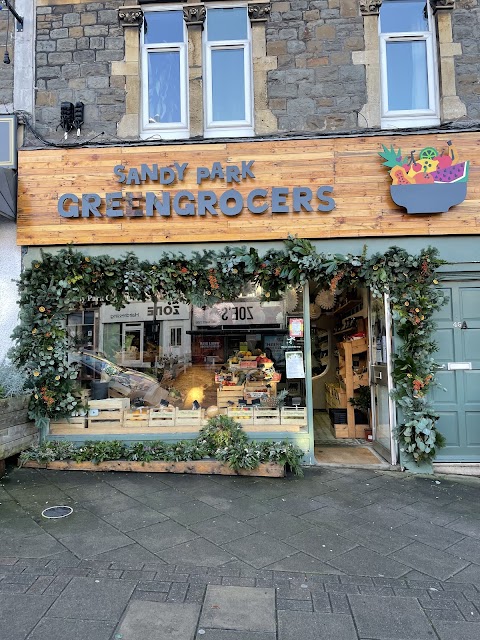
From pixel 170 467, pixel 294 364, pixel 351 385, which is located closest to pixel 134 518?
pixel 170 467

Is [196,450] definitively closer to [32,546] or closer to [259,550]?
[259,550]

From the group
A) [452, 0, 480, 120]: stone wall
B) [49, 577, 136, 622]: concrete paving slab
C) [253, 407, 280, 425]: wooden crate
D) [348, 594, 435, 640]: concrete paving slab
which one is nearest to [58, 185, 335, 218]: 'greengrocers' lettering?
[452, 0, 480, 120]: stone wall

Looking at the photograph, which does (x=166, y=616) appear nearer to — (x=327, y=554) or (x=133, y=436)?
(x=327, y=554)

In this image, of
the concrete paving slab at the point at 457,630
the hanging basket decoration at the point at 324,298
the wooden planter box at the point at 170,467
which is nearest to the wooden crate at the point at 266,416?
the wooden planter box at the point at 170,467

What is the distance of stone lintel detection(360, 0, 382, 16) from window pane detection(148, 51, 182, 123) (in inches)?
110

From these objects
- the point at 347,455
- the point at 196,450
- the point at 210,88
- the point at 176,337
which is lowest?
the point at 347,455

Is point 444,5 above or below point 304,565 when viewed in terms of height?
above

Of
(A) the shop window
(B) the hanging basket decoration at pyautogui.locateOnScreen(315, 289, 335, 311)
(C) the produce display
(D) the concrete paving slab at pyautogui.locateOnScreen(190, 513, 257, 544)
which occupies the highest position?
(C) the produce display

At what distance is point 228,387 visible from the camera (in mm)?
6805

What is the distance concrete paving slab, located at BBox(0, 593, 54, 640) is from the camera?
107 inches

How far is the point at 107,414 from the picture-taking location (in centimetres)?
642

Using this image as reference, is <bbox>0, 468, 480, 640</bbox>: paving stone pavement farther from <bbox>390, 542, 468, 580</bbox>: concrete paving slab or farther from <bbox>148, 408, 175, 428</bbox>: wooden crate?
<bbox>148, 408, 175, 428</bbox>: wooden crate

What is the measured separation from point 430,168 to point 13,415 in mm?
6407

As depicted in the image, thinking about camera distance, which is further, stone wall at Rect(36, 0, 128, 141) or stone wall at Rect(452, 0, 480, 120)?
stone wall at Rect(36, 0, 128, 141)
